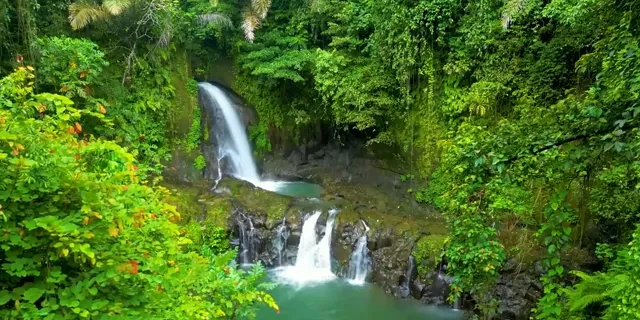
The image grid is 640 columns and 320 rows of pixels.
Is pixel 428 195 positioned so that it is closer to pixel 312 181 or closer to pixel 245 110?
pixel 312 181

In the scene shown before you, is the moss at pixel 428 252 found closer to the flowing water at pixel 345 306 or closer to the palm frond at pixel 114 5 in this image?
the flowing water at pixel 345 306

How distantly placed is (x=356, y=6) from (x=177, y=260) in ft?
30.5

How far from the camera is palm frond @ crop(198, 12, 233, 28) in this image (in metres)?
12.2

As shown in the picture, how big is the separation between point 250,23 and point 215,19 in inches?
48.7

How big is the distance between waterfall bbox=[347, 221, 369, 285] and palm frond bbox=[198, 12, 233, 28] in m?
7.58

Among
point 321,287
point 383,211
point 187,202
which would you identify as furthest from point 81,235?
point 383,211

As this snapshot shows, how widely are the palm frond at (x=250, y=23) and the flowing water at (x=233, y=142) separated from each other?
2375 mm

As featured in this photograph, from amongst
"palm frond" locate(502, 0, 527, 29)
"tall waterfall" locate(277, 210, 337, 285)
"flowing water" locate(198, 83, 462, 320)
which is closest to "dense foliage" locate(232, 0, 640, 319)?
"palm frond" locate(502, 0, 527, 29)

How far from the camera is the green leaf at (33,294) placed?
1.94 metres

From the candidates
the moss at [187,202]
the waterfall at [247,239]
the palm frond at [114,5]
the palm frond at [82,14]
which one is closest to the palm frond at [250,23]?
the palm frond at [114,5]

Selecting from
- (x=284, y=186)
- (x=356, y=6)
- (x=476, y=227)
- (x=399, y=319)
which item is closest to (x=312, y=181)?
(x=284, y=186)

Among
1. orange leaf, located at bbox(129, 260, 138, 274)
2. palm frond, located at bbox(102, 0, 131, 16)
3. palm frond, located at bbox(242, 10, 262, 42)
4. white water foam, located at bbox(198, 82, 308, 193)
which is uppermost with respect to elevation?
palm frond, located at bbox(242, 10, 262, 42)

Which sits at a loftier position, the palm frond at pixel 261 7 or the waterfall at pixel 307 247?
the palm frond at pixel 261 7

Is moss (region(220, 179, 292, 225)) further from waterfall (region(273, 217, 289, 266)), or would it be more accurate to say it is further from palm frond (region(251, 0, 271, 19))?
palm frond (region(251, 0, 271, 19))
